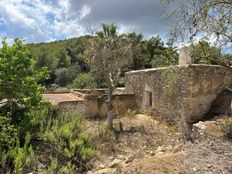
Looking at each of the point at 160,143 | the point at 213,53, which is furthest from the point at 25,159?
the point at 213,53

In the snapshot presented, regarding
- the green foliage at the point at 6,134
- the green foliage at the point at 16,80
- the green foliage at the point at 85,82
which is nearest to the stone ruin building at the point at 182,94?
the green foliage at the point at 16,80

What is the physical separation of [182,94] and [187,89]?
14.2 inches

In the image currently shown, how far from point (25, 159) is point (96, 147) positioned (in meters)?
2.51

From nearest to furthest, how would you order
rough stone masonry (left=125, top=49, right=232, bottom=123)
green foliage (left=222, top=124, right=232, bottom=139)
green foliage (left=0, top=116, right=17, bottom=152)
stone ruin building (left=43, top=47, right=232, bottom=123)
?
green foliage (left=0, top=116, right=17, bottom=152) < green foliage (left=222, top=124, right=232, bottom=139) < rough stone masonry (left=125, top=49, right=232, bottom=123) < stone ruin building (left=43, top=47, right=232, bottom=123)

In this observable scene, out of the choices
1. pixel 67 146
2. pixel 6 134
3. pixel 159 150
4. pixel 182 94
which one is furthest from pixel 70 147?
pixel 182 94


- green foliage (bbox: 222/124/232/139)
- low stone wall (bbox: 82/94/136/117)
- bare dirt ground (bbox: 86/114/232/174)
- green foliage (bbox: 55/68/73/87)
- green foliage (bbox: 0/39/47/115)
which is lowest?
bare dirt ground (bbox: 86/114/232/174)

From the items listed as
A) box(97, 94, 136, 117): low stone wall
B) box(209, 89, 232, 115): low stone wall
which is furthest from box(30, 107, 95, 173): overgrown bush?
box(209, 89, 232, 115): low stone wall

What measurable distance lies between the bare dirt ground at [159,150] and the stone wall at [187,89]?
2.91 ft

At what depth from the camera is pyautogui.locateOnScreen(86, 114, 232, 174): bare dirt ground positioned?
6.36 meters

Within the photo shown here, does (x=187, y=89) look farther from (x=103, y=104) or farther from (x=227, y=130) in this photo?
(x=103, y=104)

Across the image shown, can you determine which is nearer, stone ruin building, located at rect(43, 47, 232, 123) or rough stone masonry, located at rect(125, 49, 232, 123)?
rough stone masonry, located at rect(125, 49, 232, 123)

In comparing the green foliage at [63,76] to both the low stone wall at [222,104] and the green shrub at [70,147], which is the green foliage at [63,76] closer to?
the low stone wall at [222,104]

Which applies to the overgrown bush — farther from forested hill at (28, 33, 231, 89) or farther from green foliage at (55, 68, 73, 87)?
green foliage at (55, 68, 73, 87)

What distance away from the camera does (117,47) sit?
12609 millimetres
